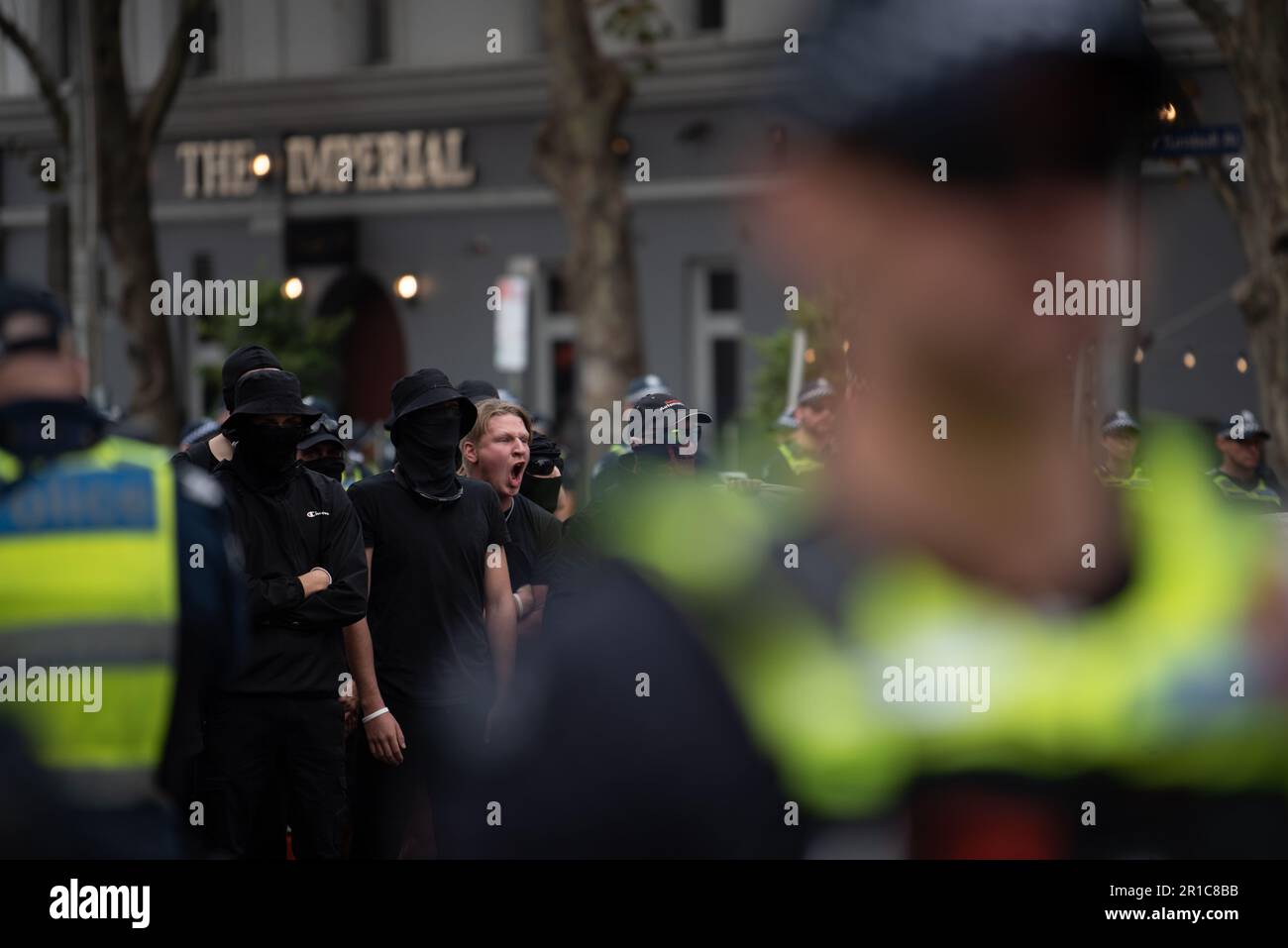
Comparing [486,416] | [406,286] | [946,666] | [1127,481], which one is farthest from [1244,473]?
[406,286]

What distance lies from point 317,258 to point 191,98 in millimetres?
3122

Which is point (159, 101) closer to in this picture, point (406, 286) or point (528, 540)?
point (406, 286)

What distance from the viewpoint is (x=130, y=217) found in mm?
20391

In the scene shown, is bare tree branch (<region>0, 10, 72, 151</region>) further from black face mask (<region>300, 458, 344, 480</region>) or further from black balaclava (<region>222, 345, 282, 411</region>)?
black balaclava (<region>222, 345, 282, 411</region>)

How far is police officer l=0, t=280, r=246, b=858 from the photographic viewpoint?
9.03ft

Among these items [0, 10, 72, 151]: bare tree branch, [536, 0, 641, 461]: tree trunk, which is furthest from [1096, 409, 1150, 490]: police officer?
[0, 10, 72, 151]: bare tree branch

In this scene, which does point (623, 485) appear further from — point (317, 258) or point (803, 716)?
point (317, 258)

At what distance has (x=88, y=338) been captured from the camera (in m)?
19.1

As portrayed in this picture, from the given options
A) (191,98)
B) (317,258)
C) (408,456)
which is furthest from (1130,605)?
(191,98)

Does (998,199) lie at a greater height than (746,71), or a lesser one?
lesser

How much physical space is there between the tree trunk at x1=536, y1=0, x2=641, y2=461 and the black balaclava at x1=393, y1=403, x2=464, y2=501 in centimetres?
1020

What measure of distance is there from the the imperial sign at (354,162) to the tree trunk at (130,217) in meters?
4.82

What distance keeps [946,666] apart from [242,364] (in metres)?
5.83

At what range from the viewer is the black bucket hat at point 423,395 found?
6.45 meters
